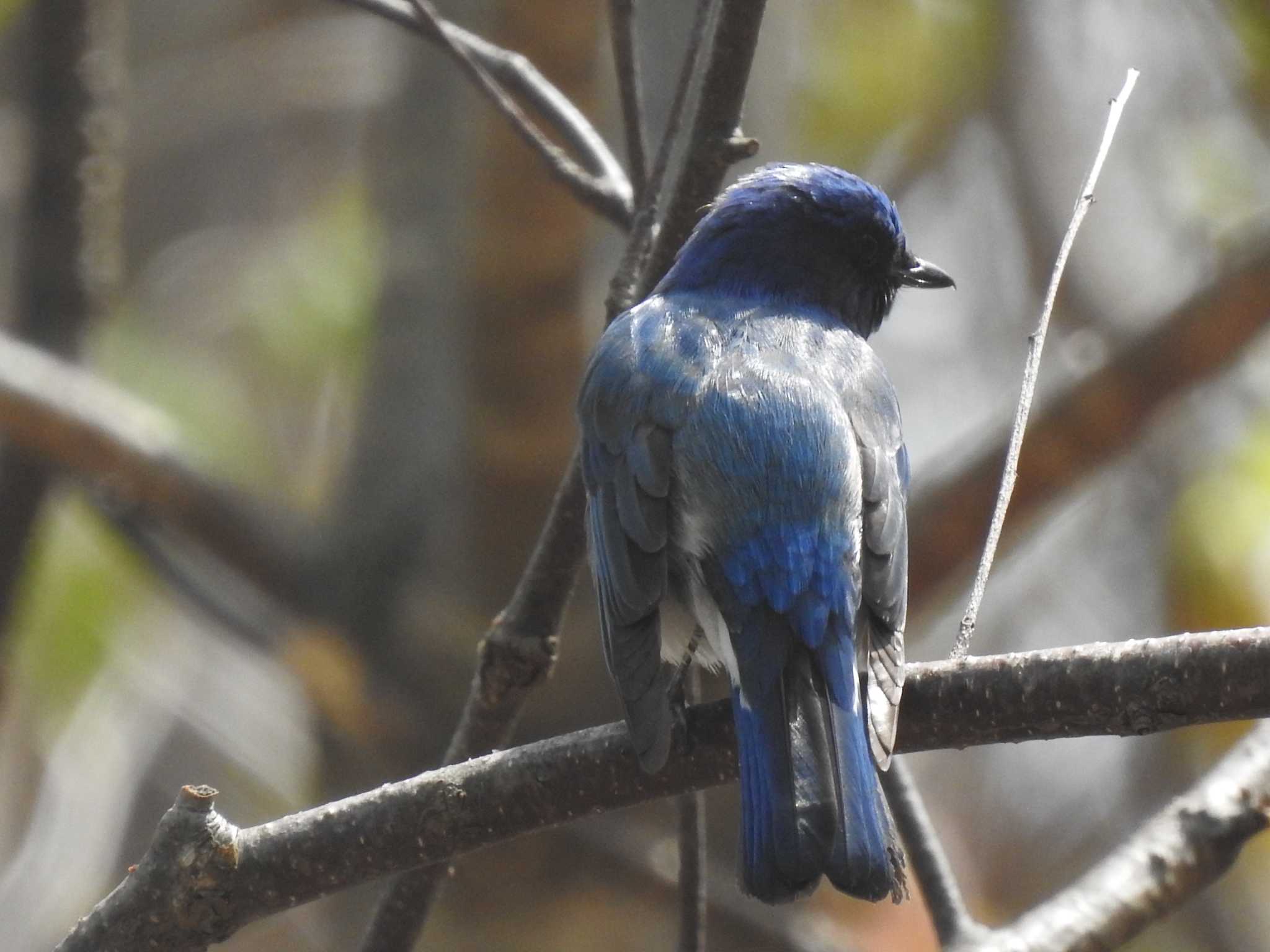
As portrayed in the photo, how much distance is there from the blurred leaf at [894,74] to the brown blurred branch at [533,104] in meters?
3.64

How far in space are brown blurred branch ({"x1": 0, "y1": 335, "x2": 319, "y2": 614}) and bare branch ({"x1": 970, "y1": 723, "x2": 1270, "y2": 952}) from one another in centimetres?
269

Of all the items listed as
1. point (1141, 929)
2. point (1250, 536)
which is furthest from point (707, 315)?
point (1250, 536)

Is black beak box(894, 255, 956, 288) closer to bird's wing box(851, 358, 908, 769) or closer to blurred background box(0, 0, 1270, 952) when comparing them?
bird's wing box(851, 358, 908, 769)

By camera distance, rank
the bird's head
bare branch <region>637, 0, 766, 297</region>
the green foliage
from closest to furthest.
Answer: bare branch <region>637, 0, 766, 297</region>
the bird's head
the green foliage

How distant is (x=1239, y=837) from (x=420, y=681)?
252cm

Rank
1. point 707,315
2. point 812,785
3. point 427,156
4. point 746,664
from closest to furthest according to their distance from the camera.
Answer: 1. point 812,785
2. point 746,664
3. point 707,315
4. point 427,156

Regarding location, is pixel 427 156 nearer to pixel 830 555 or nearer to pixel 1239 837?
pixel 830 555

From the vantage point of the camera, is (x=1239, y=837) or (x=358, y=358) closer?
(x=1239, y=837)

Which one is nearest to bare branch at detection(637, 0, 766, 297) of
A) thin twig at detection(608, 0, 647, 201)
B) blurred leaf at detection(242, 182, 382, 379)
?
thin twig at detection(608, 0, 647, 201)

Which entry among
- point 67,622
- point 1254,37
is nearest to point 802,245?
point 1254,37

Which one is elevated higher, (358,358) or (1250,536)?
(1250,536)

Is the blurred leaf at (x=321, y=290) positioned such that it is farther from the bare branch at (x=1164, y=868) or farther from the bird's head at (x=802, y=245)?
the bare branch at (x=1164, y=868)

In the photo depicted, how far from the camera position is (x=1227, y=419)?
6.53 metres

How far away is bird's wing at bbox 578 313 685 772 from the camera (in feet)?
8.39
